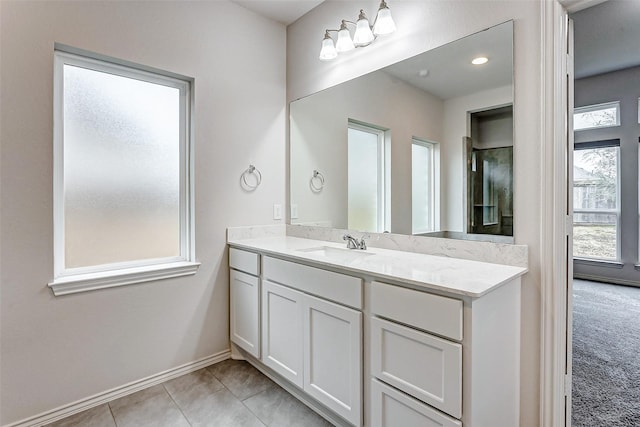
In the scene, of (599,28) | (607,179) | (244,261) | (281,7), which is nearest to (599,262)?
(607,179)

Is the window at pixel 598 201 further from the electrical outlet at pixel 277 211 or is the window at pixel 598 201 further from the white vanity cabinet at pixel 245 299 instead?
the white vanity cabinet at pixel 245 299

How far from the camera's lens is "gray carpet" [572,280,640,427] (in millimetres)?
1714

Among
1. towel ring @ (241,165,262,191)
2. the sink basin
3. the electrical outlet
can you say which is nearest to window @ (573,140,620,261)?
the sink basin

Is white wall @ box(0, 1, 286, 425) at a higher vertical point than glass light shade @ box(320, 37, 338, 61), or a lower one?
lower

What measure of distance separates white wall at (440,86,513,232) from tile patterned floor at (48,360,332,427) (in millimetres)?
1262

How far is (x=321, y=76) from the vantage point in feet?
7.89

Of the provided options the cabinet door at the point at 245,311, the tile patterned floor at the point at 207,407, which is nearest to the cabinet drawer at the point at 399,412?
the tile patterned floor at the point at 207,407

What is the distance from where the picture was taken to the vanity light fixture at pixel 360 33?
182 centimetres

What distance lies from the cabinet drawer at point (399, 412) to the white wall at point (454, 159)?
868 millimetres

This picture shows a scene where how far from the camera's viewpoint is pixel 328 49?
2.17 metres

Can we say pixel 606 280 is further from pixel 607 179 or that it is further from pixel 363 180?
pixel 363 180

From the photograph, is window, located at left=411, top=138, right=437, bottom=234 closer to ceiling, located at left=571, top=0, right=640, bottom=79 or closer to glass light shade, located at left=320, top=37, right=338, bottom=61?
glass light shade, located at left=320, top=37, right=338, bottom=61

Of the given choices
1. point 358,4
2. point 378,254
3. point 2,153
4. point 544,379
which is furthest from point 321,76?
point 544,379

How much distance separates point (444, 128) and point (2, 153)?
88.1 inches
